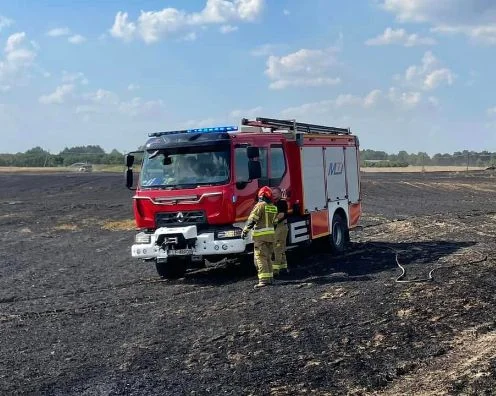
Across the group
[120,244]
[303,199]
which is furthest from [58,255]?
[303,199]

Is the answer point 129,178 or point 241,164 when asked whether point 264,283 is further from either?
point 129,178

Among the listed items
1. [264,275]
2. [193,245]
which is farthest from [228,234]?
[264,275]

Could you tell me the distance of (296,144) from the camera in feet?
49.6

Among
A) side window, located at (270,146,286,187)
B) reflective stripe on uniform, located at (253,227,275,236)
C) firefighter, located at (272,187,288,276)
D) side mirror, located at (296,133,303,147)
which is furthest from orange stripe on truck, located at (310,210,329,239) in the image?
reflective stripe on uniform, located at (253,227,275,236)

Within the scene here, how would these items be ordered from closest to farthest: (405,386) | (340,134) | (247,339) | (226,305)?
1. (405,386)
2. (247,339)
3. (226,305)
4. (340,134)

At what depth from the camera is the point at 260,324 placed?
9.56m

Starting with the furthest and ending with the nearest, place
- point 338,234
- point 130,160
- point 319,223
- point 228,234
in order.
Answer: point 338,234 < point 319,223 < point 130,160 < point 228,234

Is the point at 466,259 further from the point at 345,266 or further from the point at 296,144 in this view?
the point at 296,144

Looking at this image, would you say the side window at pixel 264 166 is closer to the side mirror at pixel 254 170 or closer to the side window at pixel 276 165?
the side window at pixel 276 165

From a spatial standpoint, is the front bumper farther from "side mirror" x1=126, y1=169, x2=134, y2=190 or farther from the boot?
"side mirror" x1=126, y1=169, x2=134, y2=190

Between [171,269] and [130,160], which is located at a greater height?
[130,160]

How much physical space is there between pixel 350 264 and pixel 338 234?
8.39 feet

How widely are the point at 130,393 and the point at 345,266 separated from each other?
784cm

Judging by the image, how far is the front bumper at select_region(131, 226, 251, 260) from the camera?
13188mm
